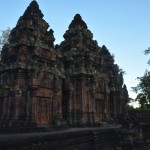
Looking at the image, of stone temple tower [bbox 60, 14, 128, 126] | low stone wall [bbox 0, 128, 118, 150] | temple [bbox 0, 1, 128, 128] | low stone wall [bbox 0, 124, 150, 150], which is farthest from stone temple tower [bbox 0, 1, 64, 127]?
low stone wall [bbox 0, 128, 118, 150]

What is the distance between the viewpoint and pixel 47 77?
489 inches

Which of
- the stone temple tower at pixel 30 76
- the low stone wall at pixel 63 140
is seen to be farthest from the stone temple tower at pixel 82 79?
the low stone wall at pixel 63 140

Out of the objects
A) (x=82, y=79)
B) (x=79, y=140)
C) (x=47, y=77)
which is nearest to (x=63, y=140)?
(x=79, y=140)

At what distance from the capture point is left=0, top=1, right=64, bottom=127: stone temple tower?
10922 mm

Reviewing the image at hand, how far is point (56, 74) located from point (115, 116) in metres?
9.35

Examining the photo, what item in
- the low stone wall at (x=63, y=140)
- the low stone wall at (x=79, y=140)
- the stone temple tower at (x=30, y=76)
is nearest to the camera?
the low stone wall at (x=63, y=140)

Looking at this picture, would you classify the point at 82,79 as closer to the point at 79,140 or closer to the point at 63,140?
the point at 79,140

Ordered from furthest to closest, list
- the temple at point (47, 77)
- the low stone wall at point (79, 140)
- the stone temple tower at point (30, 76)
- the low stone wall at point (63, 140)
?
the temple at point (47, 77) < the stone temple tower at point (30, 76) < the low stone wall at point (79, 140) < the low stone wall at point (63, 140)

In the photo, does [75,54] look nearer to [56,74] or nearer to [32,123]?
[56,74]

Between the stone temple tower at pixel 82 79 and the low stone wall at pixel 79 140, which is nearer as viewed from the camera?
the low stone wall at pixel 79 140

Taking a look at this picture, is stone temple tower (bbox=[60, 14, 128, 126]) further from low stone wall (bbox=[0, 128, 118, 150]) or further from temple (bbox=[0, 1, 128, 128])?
low stone wall (bbox=[0, 128, 118, 150])

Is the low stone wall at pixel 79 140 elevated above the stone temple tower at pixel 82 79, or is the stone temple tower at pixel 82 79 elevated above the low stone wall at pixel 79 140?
the stone temple tower at pixel 82 79

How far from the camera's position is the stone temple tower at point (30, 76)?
35.8 ft

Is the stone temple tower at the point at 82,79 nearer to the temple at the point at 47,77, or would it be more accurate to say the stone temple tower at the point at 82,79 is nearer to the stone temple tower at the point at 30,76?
the temple at the point at 47,77
